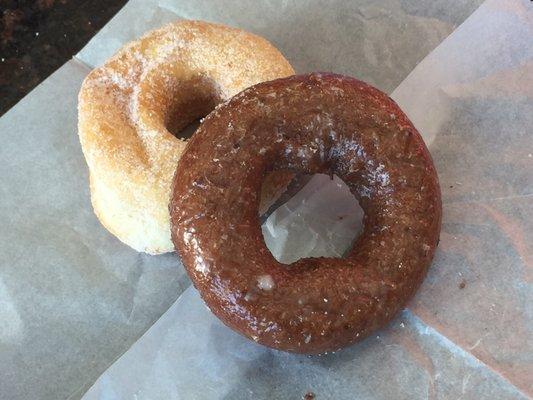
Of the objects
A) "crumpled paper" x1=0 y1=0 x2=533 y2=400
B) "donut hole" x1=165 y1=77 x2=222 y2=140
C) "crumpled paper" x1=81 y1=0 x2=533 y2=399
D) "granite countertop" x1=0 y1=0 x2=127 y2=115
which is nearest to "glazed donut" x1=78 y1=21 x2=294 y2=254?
"donut hole" x1=165 y1=77 x2=222 y2=140

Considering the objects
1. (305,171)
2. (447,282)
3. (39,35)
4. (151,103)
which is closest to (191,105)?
(151,103)

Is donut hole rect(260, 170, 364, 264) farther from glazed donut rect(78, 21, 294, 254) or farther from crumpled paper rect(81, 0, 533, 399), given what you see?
glazed donut rect(78, 21, 294, 254)

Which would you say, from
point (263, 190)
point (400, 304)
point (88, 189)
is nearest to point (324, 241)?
point (263, 190)

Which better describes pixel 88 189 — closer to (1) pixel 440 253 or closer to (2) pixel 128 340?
(2) pixel 128 340

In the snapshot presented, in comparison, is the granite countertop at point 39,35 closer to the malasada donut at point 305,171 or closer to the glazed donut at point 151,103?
the glazed donut at point 151,103

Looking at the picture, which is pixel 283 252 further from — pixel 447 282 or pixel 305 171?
pixel 447 282

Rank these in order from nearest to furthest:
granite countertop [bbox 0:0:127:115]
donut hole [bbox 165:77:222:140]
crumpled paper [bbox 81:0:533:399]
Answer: crumpled paper [bbox 81:0:533:399] → donut hole [bbox 165:77:222:140] → granite countertop [bbox 0:0:127:115]

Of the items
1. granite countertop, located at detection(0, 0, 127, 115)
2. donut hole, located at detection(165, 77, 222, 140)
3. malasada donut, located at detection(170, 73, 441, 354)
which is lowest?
granite countertop, located at detection(0, 0, 127, 115)

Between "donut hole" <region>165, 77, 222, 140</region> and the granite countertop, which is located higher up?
"donut hole" <region>165, 77, 222, 140</region>
